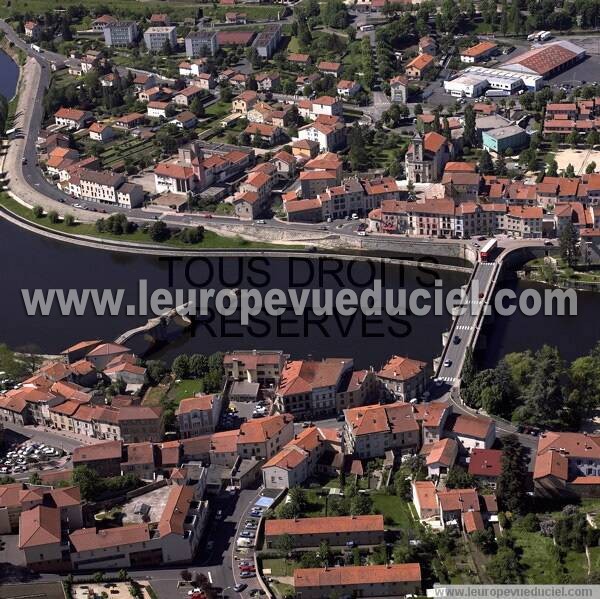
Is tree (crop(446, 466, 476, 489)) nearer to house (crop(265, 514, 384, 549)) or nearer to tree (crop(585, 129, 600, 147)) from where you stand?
house (crop(265, 514, 384, 549))

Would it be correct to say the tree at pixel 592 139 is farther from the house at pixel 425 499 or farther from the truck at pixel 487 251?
the house at pixel 425 499

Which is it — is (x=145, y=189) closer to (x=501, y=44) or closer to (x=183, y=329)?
(x=183, y=329)

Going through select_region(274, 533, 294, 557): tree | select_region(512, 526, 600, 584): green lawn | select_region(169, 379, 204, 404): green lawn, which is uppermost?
select_region(512, 526, 600, 584): green lawn

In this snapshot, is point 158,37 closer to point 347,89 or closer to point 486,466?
point 347,89

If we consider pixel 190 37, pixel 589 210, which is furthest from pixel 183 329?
pixel 190 37

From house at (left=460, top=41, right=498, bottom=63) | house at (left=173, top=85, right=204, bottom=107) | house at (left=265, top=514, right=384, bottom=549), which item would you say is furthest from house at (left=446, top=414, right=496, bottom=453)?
house at (left=460, top=41, right=498, bottom=63)

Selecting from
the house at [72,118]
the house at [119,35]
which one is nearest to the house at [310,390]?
the house at [72,118]

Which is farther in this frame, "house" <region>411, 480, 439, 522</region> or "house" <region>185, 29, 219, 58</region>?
"house" <region>185, 29, 219, 58</region>
